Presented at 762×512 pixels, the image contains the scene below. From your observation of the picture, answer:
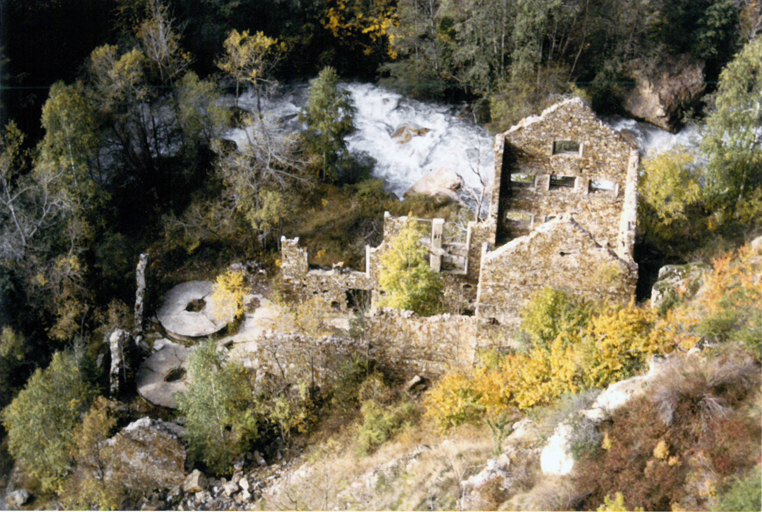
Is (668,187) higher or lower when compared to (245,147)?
higher

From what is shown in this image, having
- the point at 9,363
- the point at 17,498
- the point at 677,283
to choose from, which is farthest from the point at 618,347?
the point at 9,363

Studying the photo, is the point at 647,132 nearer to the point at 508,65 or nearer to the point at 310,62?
the point at 508,65

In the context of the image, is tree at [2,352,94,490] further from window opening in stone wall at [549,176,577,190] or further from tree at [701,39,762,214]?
tree at [701,39,762,214]

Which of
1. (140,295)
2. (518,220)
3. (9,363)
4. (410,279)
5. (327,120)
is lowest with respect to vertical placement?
(9,363)

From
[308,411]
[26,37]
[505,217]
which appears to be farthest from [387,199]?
[26,37]

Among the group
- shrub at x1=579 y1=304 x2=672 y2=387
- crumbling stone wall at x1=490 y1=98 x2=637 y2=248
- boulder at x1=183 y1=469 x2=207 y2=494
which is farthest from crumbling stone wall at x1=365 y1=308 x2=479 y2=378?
boulder at x1=183 y1=469 x2=207 y2=494

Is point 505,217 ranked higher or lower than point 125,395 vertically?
higher

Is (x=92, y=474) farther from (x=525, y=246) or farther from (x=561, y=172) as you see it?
(x=561, y=172)

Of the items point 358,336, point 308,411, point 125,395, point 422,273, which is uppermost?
point 422,273
